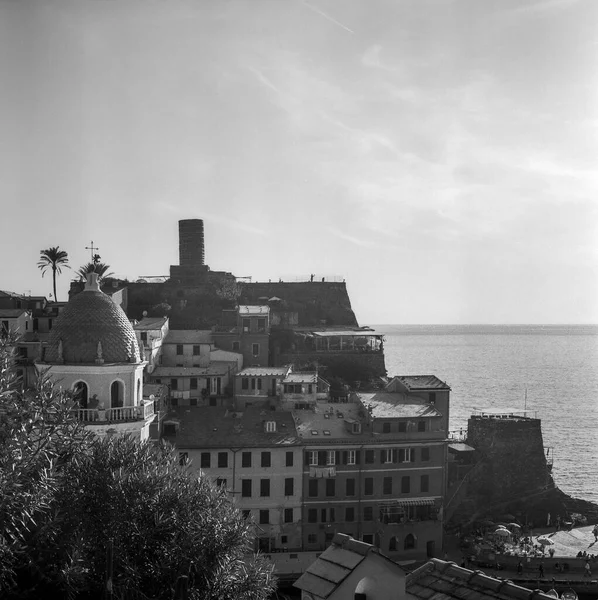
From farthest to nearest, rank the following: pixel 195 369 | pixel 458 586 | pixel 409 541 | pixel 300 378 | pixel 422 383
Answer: pixel 195 369 < pixel 422 383 < pixel 300 378 < pixel 409 541 < pixel 458 586

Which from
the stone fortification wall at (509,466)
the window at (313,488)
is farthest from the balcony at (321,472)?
the stone fortification wall at (509,466)

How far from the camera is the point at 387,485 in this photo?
53000 mm

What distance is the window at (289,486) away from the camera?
5181 centimetres

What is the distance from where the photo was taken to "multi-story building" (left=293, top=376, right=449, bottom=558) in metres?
52.0

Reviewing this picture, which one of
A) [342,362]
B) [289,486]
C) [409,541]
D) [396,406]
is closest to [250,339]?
[342,362]

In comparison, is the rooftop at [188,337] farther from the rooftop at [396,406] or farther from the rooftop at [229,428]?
→ the rooftop at [396,406]

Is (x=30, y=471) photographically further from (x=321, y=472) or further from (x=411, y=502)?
(x=411, y=502)

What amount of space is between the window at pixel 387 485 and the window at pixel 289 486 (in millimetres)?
5807

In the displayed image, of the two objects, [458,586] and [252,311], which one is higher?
[252,311]

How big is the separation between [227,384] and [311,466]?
45.5 ft

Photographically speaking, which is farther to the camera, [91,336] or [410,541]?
[410,541]

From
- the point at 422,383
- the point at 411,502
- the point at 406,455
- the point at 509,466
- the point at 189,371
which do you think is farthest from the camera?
the point at 509,466

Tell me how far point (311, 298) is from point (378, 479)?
50218 mm

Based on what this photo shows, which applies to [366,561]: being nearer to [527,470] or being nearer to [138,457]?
[138,457]
